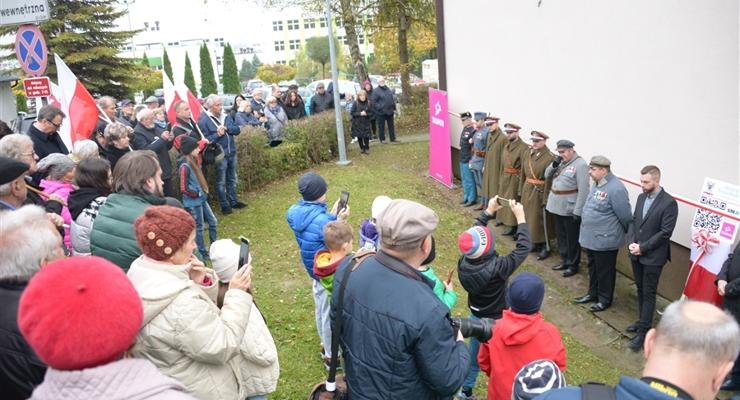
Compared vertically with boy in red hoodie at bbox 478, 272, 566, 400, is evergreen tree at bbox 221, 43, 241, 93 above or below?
above

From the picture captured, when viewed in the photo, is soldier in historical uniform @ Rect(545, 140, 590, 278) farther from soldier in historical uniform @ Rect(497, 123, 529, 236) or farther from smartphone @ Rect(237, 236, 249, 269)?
smartphone @ Rect(237, 236, 249, 269)

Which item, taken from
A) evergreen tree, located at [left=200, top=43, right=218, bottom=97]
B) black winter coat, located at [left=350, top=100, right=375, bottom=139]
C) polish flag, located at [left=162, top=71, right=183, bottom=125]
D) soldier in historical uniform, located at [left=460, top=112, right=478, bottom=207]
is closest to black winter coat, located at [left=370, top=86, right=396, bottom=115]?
black winter coat, located at [left=350, top=100, right=375, bottom=139]

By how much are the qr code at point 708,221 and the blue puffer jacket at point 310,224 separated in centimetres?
414

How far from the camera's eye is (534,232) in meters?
9.06

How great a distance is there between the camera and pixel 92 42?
68.7 feet

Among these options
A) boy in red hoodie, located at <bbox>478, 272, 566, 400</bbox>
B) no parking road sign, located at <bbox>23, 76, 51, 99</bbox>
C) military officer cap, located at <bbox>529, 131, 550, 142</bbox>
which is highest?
no parking road sign, located at <bbox>23, 76, 51, 99</bbox>

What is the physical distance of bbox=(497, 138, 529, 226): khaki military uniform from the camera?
31.2 feet

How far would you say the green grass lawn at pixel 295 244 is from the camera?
19.1ft

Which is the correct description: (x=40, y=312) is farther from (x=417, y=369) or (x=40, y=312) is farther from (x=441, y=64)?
(x=441, y=64)

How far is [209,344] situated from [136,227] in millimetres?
714

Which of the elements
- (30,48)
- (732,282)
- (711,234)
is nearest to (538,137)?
(711,234)

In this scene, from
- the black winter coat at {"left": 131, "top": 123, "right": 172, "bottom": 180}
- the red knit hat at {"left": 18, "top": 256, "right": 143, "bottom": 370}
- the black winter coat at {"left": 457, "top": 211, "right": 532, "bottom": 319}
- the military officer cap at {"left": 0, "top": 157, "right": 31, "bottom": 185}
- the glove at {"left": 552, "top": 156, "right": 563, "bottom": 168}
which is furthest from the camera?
the glove at {"left": 552, "top": 156, "right": 563, "bottom": 168}

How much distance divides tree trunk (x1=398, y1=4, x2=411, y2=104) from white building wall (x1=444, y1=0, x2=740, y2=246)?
10.1 m

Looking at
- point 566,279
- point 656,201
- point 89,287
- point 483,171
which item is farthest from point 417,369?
point 483,171
